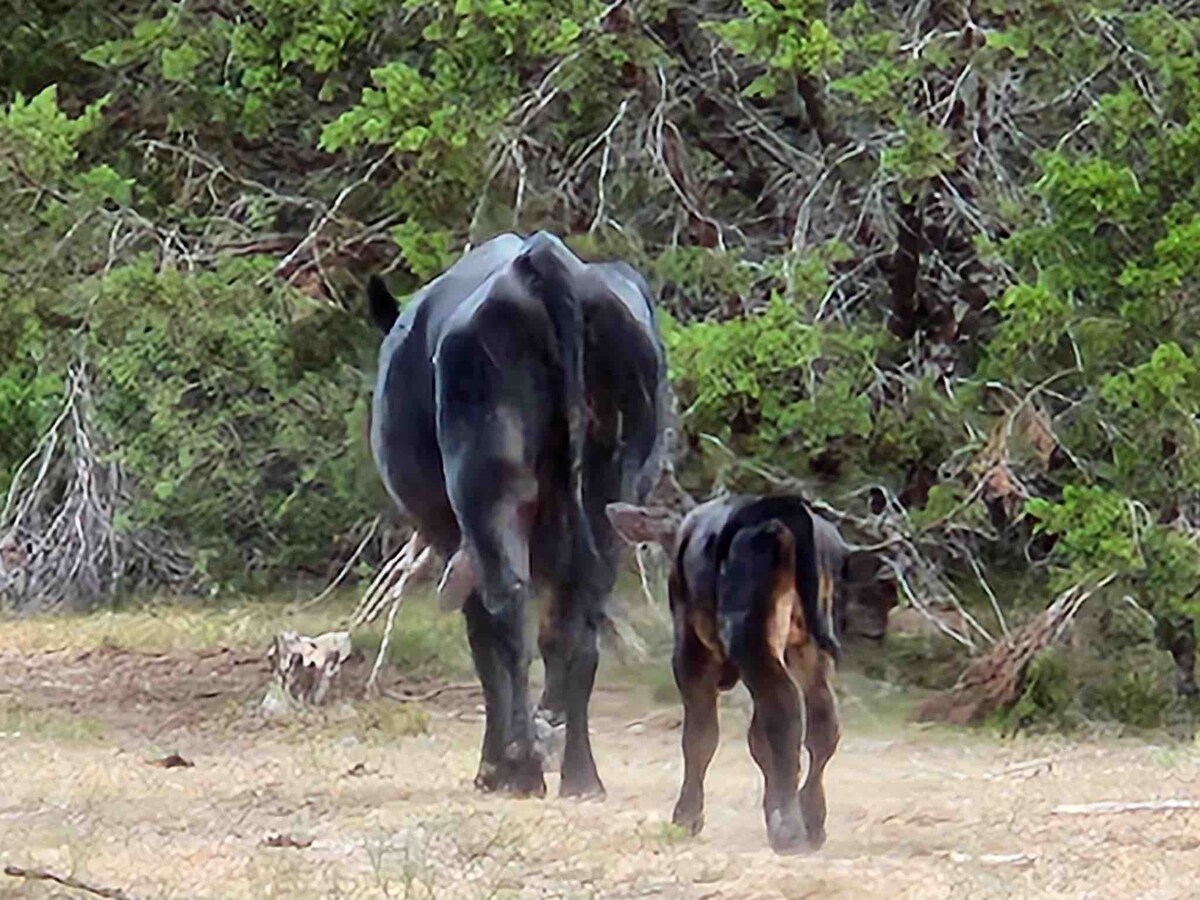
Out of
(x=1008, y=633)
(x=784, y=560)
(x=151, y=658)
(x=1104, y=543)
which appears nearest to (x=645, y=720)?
(x=1008, y=633)

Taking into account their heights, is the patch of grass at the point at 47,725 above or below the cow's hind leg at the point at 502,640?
below

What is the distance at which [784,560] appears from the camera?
584 centimetres

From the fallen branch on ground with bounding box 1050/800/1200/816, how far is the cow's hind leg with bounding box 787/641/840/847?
1.12 metres

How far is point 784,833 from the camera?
5996 mm

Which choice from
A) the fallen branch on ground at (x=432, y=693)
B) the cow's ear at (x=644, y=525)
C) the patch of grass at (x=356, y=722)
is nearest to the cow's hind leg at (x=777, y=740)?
the cow's ear at (x=644, y=525)

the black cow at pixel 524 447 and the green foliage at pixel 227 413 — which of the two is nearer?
the black cow at pixel 524 447

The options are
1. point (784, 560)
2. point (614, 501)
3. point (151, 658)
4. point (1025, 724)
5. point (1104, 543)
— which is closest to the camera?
point (784, 560)

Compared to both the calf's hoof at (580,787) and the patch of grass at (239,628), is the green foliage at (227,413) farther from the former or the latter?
the calf's hoof at (580,787)

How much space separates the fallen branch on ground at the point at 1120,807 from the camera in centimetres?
673

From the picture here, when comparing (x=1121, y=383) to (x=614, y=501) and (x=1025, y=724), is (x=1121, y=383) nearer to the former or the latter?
(x=1025, y=724)

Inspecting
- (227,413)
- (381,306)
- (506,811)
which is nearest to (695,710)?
(506,811)

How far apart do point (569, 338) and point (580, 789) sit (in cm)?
153

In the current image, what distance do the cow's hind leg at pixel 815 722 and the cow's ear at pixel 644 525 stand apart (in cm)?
51

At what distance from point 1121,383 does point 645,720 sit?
2877 millimetres
